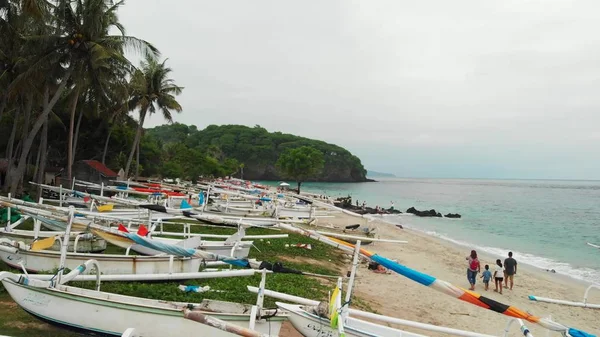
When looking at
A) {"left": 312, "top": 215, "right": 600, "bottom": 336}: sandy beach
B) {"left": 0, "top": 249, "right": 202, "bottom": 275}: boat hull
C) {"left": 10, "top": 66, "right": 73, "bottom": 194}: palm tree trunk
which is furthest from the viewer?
{"left": 10, "top": 66, "right": 73, "bottom": 194}: palm tree trunk

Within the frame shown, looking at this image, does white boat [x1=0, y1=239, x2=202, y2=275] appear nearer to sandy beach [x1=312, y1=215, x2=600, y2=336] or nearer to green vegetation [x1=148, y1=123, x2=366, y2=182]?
sandy beach [x1=312, y1=215, x2=600, y2=336]

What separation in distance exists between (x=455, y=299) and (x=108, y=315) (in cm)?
1119

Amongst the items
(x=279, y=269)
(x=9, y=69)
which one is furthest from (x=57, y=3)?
(x=279, y=269)

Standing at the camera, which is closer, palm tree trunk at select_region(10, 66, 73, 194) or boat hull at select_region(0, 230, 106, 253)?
boat hull at select_region(0, 230, 106, 253)

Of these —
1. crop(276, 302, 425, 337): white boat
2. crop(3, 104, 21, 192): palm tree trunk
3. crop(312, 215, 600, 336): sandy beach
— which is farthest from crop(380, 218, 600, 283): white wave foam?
crop(3, 104, 21, 192): palm tree trunk

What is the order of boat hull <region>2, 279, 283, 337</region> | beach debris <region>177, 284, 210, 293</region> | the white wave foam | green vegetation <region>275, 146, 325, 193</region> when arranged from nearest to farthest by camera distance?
boat hull <region>2, 279, 283, 337</region>
beach debris <region>177, 284, 210, 293</region>
the white wave foam
green vegetation <region>275, 146, 325, 193</region>

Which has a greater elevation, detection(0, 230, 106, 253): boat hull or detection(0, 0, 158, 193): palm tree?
detection(0, 0, 158, 193): palm tree

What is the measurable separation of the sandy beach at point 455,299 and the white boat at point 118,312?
18.8 ft

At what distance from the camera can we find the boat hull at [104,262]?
906cm

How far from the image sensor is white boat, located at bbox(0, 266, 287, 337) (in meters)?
6.23

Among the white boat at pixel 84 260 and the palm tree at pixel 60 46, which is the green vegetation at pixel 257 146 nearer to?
the palm tree at pixel 60 46

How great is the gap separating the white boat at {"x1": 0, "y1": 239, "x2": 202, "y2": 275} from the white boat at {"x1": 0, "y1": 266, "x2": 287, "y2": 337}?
2262 millimetres

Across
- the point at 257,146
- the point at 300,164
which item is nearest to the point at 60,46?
the point at 300,164

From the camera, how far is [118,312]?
6.50 meters
